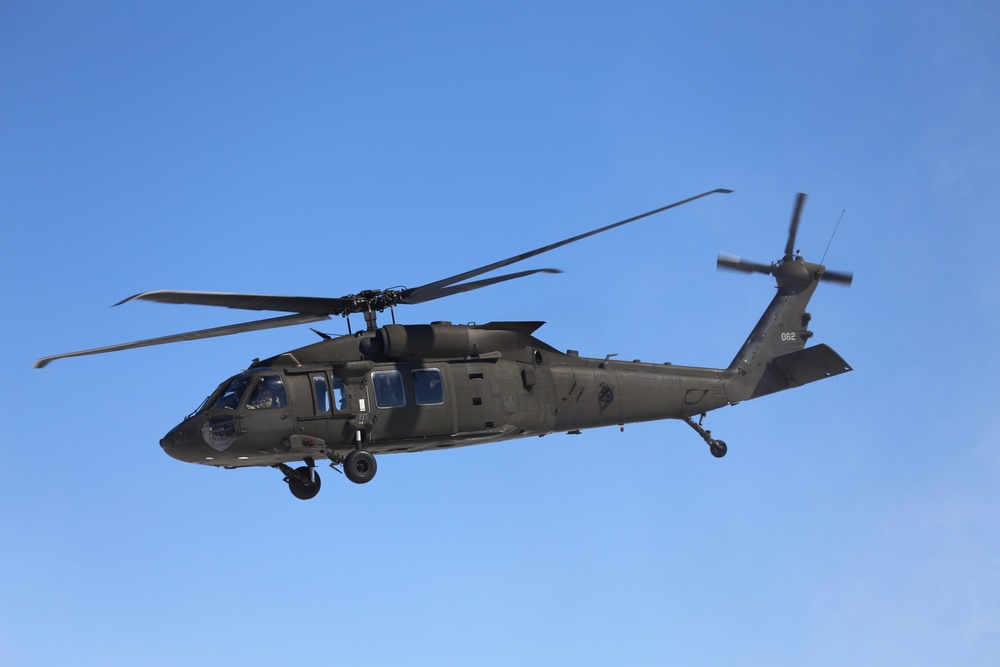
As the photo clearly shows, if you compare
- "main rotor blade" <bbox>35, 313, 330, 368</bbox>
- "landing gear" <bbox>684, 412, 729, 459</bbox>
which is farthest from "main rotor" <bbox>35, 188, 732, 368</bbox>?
"landing gear" <bbox>684, 412, 729, 459</bbox>

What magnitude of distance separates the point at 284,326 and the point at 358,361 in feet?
5.48

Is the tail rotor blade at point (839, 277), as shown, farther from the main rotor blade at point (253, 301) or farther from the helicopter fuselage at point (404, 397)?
the main rotor blade at point (253, 301)

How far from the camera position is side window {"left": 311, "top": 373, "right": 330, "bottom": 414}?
872 inches

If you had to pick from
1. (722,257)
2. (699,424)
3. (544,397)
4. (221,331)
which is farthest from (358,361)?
(722,257)

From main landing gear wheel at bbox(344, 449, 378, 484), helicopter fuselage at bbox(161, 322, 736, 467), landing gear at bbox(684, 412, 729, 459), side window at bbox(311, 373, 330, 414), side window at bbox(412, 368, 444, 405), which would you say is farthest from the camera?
landing gear at bbox(684, 412, 729, 459)

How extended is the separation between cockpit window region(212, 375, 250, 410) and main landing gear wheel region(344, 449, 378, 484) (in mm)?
2353

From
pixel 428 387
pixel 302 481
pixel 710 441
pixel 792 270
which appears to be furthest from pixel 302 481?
pixel 792 270

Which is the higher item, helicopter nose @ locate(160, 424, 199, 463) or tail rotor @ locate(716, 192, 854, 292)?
tail rotor @ locate(716, 192, 854, 292)

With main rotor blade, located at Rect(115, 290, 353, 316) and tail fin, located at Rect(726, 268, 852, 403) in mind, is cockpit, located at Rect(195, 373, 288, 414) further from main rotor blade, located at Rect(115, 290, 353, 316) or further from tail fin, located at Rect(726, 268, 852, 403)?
tail fin, located at Rect(726, 268, 852, 403)

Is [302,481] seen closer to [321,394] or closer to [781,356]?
[321,394]

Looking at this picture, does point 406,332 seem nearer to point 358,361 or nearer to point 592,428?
point 358,361

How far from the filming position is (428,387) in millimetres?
22969

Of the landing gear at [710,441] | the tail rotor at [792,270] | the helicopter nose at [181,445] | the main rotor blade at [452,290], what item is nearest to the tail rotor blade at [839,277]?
the tail rotor at [792,270]

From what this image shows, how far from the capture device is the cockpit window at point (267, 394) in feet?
71.4
